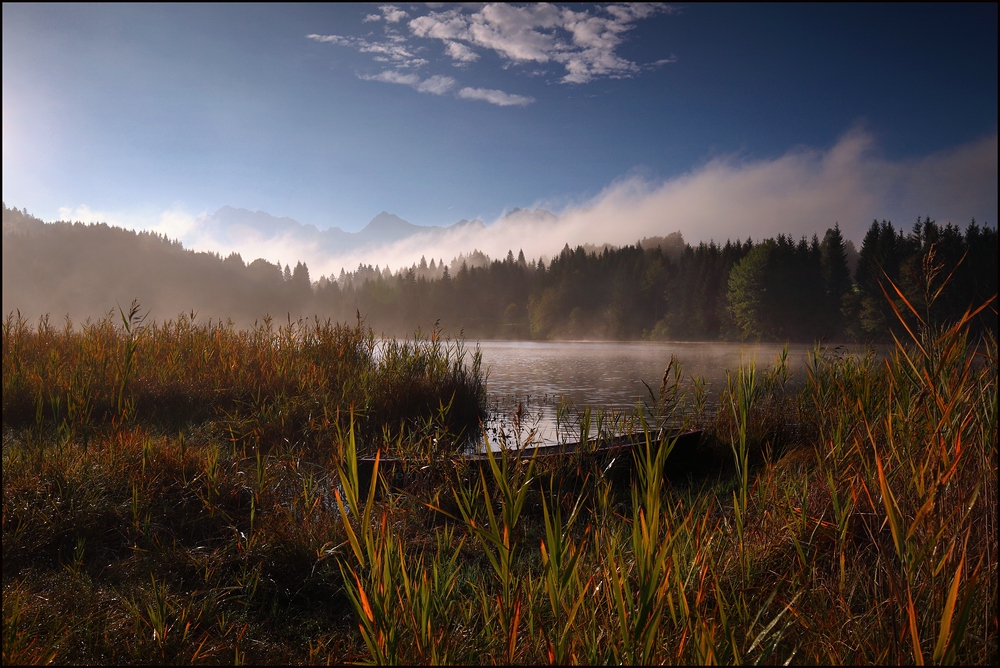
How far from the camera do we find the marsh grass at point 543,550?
4.89 ft

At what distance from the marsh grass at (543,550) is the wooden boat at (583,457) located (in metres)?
0.13

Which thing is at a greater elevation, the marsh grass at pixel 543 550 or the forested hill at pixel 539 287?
the forested hill at pixel 539 287

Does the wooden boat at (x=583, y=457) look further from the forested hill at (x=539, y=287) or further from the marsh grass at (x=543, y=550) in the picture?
the forested hill at (x=539, y=287)

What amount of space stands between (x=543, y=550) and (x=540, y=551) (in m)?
1.12

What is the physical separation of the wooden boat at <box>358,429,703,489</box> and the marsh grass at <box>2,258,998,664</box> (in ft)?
0.41

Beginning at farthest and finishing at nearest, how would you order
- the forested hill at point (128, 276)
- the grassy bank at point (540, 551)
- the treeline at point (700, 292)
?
the forested hill at point (128, 276), the treeline at point (700, 292), the grassy bank at point (540, 551)

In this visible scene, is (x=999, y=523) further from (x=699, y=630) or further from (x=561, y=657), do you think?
(x=561, y=657)

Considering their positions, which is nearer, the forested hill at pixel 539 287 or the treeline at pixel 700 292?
the treeline at pixel 700 292

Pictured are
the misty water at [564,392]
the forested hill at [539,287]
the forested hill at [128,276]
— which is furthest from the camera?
the forested hill at [128,276]

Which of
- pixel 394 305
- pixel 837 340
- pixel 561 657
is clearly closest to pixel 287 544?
pixel 561 657

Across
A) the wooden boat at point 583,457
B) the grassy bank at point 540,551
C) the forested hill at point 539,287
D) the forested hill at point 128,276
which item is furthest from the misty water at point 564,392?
the forested hill at point 128,276

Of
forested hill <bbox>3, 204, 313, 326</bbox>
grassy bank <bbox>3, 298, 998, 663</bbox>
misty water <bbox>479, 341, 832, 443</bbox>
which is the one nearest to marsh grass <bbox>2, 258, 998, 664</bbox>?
grassy bank <bbox>3, 298, 998, 663</bbox>

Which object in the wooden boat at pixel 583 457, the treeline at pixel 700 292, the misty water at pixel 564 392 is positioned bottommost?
the misty water at pixel 564 392

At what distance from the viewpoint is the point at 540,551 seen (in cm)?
277
